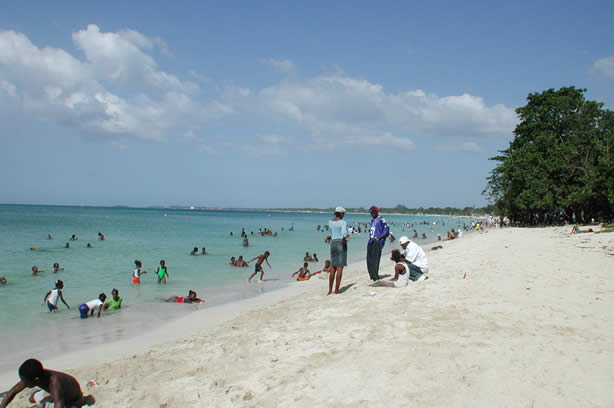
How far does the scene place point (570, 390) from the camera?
127 inches

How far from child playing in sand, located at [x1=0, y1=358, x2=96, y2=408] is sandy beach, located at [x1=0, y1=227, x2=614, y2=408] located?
28cm

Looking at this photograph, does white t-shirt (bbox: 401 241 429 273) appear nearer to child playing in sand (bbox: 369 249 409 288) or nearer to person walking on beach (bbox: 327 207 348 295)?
child playing in sand (bbox: 369 249 409 288)

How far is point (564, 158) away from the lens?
26.0 meters

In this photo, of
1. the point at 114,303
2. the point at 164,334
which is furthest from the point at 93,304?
the point at 164,334

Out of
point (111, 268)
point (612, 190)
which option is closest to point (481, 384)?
point (111, 268)

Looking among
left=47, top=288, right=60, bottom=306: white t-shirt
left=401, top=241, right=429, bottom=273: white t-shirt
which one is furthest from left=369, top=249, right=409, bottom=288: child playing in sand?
left=47, top=288, right=60, bottom=306: white t-shirt

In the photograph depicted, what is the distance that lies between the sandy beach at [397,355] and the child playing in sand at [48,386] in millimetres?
284

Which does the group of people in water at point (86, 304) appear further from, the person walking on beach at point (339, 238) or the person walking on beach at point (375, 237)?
the person walking on beach at point (375, 237)

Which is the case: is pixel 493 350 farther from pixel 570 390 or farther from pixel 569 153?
pixel 569 153

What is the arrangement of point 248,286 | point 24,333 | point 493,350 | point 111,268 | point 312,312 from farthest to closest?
point 111,268, point 248,286, point 24,333, point 312,312, point 493,350

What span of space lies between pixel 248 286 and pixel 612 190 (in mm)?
22725

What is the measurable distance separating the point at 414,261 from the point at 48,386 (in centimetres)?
702

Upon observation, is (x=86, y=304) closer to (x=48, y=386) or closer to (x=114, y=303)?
(x=114, y=303)

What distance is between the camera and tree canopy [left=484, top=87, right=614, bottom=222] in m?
24.1
